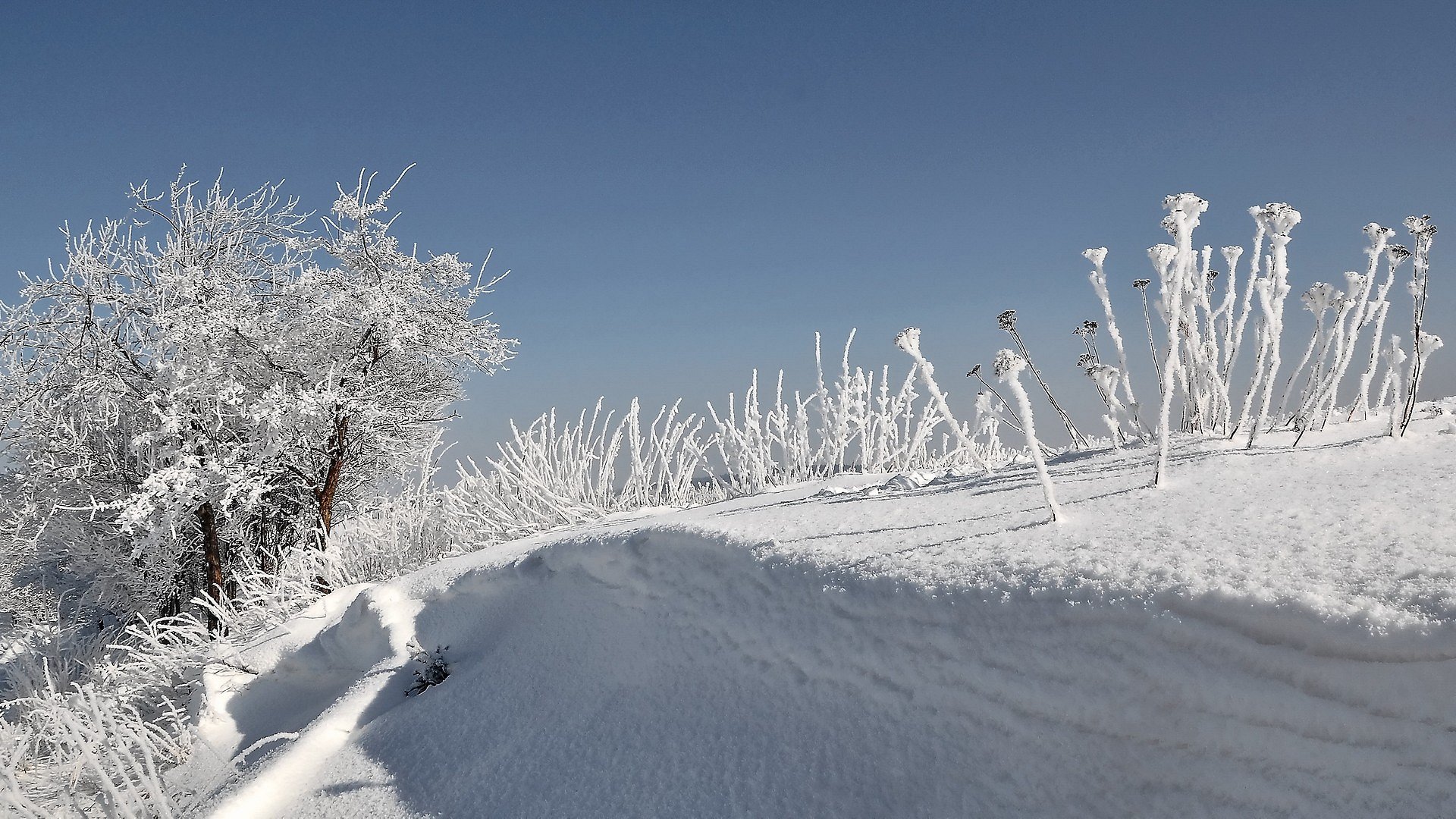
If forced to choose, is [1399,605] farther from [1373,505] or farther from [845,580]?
[845,580]

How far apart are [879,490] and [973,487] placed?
0.48 metres

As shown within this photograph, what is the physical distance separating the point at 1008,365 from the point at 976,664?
2.36ft

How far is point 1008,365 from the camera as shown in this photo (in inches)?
67.4

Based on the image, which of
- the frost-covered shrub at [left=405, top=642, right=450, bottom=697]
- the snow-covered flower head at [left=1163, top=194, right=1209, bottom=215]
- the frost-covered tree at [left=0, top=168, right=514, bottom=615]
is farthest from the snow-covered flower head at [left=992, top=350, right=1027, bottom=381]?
the frost-covered tree at [left=0, top=168, right=514, bottom=615]

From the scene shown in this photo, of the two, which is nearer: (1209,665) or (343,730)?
(1209,665)

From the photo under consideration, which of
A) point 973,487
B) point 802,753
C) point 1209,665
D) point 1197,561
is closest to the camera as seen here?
point 1209,665

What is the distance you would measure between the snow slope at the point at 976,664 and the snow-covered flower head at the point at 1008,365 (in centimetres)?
36

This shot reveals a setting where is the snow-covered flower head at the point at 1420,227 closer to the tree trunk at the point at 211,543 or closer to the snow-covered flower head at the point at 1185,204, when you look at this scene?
the snow-covered flower head at the point at 1185,204

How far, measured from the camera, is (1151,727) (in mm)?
1100

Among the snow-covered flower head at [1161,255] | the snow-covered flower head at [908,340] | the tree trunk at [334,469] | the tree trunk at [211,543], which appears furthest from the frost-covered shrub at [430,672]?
the tree trunk at [211,543]

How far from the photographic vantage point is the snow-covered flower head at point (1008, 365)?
1701mm

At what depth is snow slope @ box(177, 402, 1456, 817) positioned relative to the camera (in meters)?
0.98

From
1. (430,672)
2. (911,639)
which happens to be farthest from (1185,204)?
(430,672)

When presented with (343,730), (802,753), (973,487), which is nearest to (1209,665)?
(802,753)
